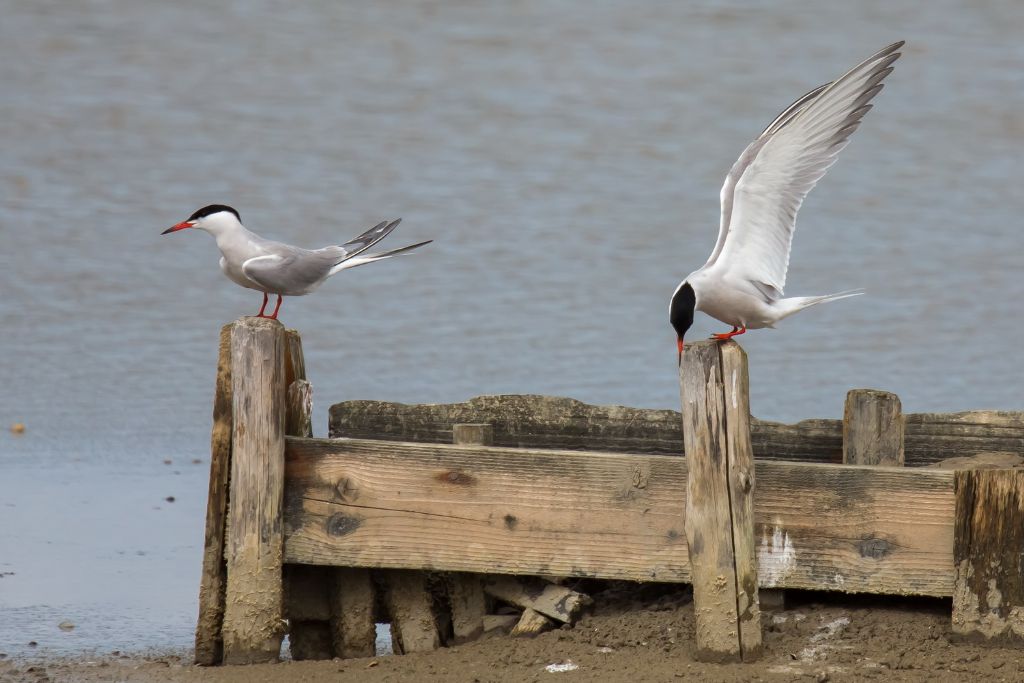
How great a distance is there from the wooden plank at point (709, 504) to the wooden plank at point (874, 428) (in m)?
0.91

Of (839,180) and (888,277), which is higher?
(839,180)

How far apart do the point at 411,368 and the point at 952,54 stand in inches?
428

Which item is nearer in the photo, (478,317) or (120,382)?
(120,382)

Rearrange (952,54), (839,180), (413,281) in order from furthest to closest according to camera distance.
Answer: (952,54) → (839,180) → (413,281)

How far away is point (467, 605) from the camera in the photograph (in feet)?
19.2

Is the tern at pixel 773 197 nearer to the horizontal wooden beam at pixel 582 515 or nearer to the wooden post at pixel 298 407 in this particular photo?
the horizontal wooden beam at pixel 582 515

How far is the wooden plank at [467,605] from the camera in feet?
19.1

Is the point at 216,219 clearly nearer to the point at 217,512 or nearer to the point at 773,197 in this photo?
the point at 217,512

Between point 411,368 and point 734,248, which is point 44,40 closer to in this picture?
point 411,368

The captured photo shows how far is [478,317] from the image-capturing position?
12.0 meters

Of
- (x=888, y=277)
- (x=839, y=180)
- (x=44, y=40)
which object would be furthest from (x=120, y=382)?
(x=44, y=40)

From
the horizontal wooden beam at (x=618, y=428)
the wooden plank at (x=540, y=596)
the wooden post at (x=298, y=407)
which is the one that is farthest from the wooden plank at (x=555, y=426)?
the wooden plank at (x=540, y=596)

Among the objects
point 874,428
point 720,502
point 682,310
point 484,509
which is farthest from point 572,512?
point 874,428

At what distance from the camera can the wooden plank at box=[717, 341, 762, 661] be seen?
5.13m
